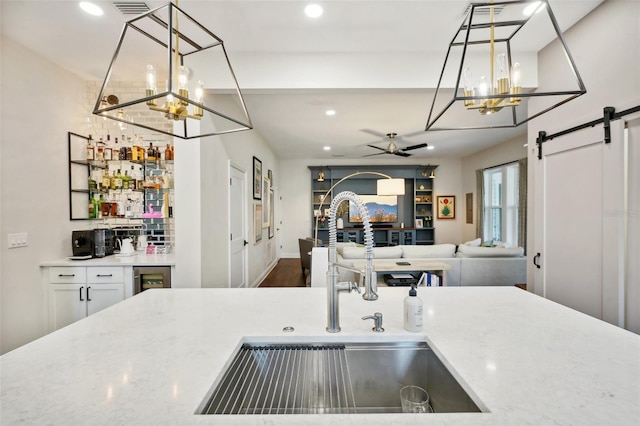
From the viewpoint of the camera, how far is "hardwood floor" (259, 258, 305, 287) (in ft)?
17.8

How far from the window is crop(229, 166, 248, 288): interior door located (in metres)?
5.24

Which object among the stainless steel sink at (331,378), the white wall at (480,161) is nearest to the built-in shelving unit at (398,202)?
the white wall at (480,161)

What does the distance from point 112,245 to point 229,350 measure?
299 centimetres

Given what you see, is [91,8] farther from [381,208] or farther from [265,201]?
[381,208]

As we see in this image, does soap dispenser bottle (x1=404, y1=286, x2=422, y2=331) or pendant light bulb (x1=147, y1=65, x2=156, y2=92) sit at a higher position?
pendant light bulb (x1=147, y1=65, x2=156, y2=92)

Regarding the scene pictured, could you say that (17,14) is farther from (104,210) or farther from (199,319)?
(199,319)

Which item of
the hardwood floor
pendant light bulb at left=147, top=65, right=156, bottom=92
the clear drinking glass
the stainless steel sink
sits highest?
pendant light bulb at left=147, top=65, right=156, bottom=92

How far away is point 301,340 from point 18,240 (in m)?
2.93

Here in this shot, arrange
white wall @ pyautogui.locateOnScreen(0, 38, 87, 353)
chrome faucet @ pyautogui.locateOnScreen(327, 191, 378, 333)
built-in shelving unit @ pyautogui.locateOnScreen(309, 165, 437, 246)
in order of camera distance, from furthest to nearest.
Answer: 1. built-in shelving unit @ pyautogui.locateOnScreen(309, 165, 437, 246)
2. white wall @ pyautogui.locateOnScreen(0, 38, 87, 353)
3. chrome faucet @ pyautogui.locateOnScreen(327, 191, 378, 333)

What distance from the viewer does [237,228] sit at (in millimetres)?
4176

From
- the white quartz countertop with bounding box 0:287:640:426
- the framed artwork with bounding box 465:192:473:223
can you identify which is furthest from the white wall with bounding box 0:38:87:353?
the framed artwork with bounding box 465:192:473:223

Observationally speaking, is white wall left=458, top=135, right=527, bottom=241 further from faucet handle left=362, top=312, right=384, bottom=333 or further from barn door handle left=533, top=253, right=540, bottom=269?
faucet handle left=362, top=312, right=384, bottom=333

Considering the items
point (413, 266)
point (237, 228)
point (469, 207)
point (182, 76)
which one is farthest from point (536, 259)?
point (469, 207)

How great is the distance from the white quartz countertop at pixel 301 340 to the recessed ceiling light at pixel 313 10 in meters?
2.02
